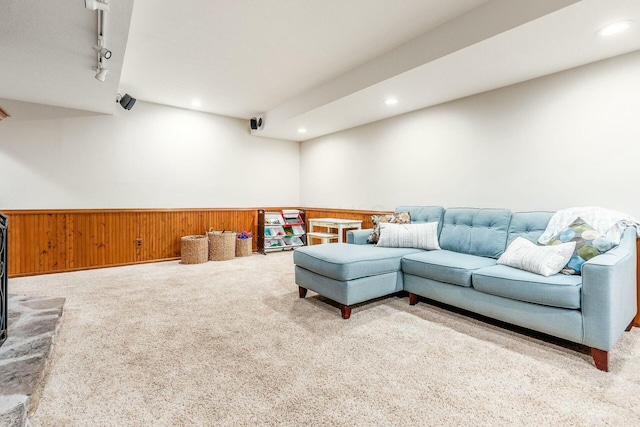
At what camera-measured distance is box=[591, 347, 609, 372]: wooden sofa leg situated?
1.83 m

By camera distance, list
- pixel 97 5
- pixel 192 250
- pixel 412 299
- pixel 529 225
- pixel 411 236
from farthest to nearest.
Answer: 1. pixel 192 250
2. pixel 411 236
3. pixel 412 299
4. pixel 529 225
5. pixel 97 5

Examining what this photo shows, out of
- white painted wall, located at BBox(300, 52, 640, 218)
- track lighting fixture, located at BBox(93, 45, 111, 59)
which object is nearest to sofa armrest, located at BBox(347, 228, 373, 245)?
white painted wall, located at BBox(300, 52, 640, 218)

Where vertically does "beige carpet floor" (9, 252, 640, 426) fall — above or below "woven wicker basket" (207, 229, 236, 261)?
below

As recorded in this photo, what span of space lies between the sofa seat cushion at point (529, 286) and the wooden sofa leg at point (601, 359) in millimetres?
261

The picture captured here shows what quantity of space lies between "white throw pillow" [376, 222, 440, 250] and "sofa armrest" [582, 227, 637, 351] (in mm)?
1452

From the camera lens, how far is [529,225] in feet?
9.32

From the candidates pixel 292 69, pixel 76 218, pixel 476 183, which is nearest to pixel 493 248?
pixel 476 183

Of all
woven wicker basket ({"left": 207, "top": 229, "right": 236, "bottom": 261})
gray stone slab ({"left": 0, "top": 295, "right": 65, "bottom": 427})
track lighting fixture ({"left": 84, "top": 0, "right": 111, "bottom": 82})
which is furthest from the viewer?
woven wicker basket ({"left": 207, "top": 229, "right": 236, "bottom": 261})

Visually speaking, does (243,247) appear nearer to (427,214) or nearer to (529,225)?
(427,214)

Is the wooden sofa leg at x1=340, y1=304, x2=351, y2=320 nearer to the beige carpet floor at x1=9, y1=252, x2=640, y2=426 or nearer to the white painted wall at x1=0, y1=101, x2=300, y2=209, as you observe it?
the beige carpet floor at x1=9, y1=252, x2=640, y2=426

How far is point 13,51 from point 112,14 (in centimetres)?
126

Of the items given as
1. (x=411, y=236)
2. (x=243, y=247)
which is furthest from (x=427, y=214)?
(x=243, y=247)

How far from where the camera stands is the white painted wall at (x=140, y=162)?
13.1 ft

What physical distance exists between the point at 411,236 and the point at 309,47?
2.15 metres
